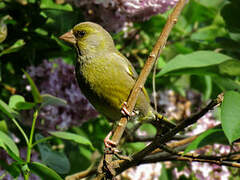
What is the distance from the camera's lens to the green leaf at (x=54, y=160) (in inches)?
87.1

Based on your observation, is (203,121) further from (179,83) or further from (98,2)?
(98,2)

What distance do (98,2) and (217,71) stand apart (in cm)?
89

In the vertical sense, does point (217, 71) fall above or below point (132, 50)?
above

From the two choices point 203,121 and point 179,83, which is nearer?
point 203,121

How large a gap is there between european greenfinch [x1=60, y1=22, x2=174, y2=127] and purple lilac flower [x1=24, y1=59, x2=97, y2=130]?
26cm

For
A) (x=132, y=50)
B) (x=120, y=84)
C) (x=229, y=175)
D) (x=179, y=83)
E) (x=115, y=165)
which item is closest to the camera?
(x=115, y=165)

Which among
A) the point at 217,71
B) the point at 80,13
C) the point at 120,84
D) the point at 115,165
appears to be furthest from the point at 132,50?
the point at 115,165

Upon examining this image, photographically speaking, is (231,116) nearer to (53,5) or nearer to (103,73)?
(103,73)

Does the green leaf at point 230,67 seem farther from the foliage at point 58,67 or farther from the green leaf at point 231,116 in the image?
the green leaf at point 231,116

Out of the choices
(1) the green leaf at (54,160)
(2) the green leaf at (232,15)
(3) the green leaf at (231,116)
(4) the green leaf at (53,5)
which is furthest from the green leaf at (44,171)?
(2) the green leaf at (232,15)

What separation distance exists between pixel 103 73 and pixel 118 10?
1.67ft

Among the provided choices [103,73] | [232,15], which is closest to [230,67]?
[232,15]

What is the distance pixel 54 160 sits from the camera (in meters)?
2.28

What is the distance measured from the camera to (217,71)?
2.26 metres
